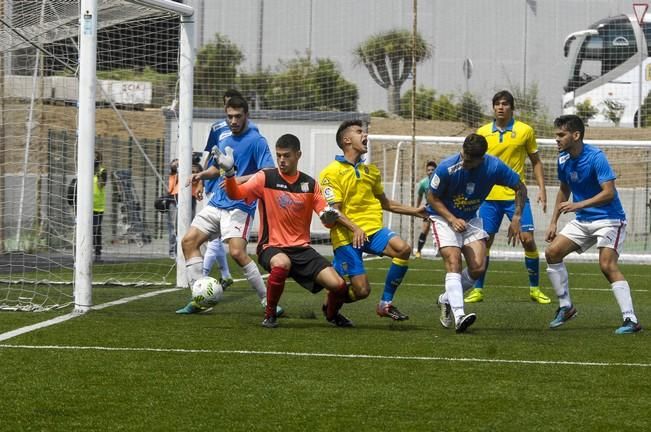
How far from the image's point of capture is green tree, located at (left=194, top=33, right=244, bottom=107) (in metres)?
32.6

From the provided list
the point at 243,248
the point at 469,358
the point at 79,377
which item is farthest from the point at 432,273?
the point at 79,377

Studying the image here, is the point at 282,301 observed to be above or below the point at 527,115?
below

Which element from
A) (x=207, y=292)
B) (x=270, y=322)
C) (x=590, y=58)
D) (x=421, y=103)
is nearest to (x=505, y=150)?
(x=207, y=292)

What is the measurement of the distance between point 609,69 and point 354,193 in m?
20.6

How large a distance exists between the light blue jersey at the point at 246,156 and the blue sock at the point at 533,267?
12.0 feet

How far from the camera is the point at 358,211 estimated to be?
34.2 ft

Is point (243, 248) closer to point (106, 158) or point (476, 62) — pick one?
point (106, 158)

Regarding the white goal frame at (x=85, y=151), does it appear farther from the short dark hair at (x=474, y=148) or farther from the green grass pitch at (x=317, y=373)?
the short dark hair at (x=474, y=148)

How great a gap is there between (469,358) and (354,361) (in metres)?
0.86

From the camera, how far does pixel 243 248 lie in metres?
11.2

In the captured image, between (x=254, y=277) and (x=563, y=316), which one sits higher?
(x=254, y=277)

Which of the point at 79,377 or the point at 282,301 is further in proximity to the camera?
the point at 282,301

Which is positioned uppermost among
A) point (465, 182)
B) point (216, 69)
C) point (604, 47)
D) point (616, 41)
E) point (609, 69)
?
point (616, 41)

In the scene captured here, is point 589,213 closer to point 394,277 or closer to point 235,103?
point 394,277
